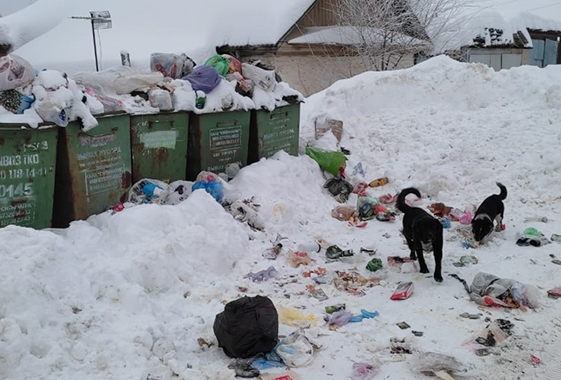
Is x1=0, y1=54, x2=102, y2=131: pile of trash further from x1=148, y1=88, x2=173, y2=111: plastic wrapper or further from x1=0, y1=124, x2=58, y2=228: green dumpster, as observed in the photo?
x1=148, y1=88, x2=173, y2=111: plastic wrapper

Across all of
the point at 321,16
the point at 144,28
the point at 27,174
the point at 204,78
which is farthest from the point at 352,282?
the point at 321,16

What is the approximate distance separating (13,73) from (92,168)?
1.17 meters

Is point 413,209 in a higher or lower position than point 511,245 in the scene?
higher

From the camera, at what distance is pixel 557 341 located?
404 cm

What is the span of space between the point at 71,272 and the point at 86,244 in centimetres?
55

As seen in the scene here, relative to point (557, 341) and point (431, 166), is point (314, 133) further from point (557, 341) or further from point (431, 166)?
point (557, 341)

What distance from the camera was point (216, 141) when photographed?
7.07 m

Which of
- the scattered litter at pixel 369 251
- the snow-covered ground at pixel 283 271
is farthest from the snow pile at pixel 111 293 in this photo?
the scattered litter at pixel 369 251

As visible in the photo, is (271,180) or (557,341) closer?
(557,341)

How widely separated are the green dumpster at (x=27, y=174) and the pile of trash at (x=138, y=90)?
14 cm

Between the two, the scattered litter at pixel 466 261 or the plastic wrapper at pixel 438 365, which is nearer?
the plastic wrapper at pixel 438 365

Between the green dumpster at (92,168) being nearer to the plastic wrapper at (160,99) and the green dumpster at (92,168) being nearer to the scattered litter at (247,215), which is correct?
the plastic wrapper at (160,99)

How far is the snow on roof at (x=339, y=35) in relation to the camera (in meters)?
Answer: 16.2

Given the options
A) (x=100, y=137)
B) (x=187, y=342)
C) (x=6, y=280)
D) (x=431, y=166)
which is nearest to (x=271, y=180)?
(x=100, y=137)
